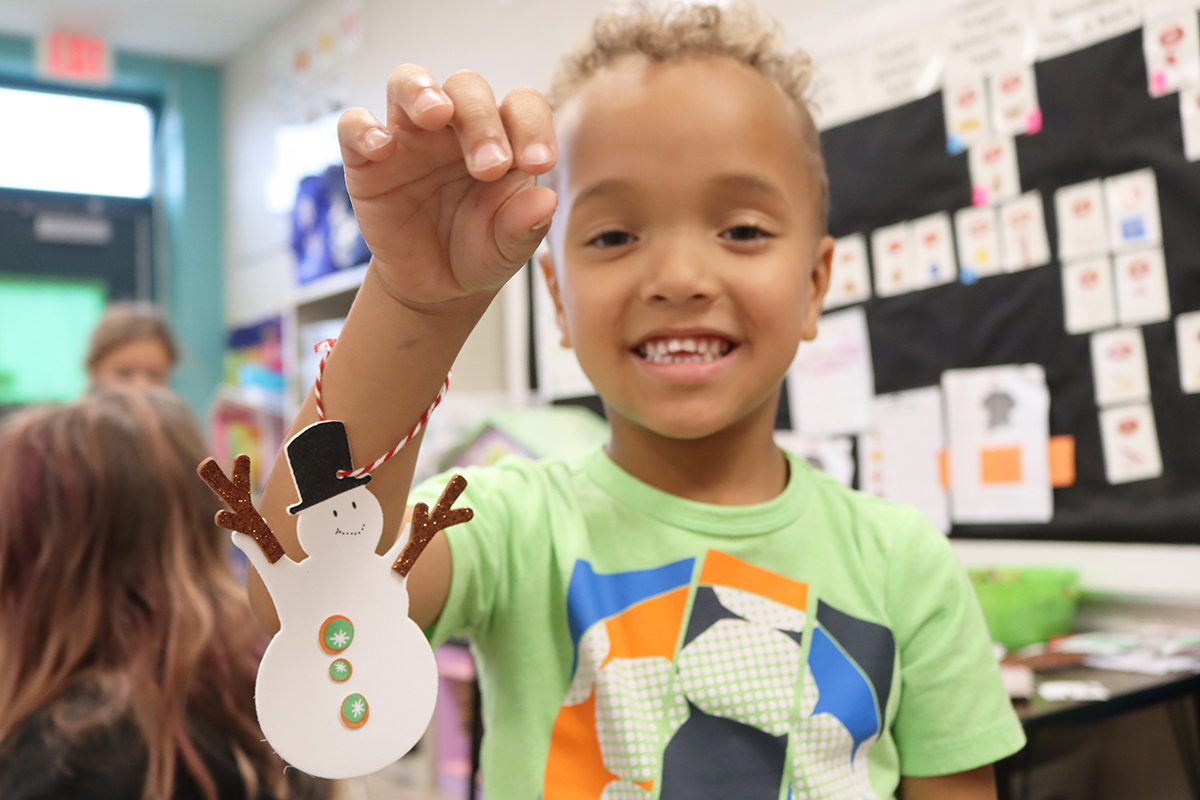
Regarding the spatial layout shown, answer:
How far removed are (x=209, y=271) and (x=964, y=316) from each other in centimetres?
440

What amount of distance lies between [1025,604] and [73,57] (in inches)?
188

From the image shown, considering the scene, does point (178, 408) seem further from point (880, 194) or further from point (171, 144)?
point (171, 144)

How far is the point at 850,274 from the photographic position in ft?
7.32

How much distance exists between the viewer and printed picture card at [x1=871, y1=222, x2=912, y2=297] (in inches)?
Answer: 83.0

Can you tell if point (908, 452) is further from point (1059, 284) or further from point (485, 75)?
point (485, 75)

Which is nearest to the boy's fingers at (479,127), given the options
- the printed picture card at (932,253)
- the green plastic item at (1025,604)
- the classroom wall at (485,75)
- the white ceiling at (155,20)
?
the classroom wall at (485,75)

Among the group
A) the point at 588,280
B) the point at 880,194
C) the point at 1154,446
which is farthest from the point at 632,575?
the point at 880,194

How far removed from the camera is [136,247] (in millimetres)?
5242

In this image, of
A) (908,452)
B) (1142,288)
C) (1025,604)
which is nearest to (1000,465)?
(908,452)

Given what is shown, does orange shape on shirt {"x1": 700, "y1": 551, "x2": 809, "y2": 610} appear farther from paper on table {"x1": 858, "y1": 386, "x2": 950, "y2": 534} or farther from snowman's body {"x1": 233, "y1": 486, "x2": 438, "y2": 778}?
paper on table {"x1": 858, "y1": 386, "x2": 950, "y2": 534}

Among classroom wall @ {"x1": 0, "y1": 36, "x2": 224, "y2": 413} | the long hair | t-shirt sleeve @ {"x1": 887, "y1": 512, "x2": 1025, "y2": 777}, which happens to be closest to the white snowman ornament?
t-shirt sleeve @ {"x1": 887, "y1": 512, "x2": 1025, "y2": 777}

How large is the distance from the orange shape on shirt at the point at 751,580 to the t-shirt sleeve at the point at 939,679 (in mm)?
69

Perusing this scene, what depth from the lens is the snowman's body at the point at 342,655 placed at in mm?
407

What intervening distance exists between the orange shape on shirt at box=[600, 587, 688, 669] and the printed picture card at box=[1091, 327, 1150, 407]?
1.42 meters
